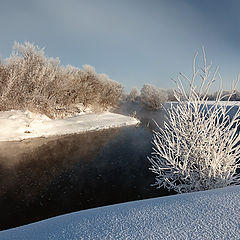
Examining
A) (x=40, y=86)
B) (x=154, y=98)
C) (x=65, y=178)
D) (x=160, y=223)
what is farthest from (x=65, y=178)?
(x=154, y=98)

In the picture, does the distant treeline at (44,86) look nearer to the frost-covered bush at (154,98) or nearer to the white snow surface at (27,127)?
the white snow surface at (27,127)

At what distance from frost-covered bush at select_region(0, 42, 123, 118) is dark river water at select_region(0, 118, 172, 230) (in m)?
8.16

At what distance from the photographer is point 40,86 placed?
20.3 metres

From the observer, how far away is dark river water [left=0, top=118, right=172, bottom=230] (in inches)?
200

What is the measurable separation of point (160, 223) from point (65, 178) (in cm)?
591

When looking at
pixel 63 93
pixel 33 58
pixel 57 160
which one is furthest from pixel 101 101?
pixel 57 160

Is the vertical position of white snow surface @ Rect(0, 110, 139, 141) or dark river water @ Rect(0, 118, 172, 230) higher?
white snow surface @ Rect(0, 110, 139, 141)

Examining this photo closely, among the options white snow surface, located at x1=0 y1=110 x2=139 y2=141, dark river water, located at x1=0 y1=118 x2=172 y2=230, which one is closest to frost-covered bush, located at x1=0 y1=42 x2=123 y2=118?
white snow surface, located at x1=0 y1=110 x2=139 y2=141

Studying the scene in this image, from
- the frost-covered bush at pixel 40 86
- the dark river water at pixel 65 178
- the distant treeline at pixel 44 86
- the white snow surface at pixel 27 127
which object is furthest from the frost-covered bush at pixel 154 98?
the dark river water at pixel 65 178

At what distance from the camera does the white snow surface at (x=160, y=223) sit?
5.28ft

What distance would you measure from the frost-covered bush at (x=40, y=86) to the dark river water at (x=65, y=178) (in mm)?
8156

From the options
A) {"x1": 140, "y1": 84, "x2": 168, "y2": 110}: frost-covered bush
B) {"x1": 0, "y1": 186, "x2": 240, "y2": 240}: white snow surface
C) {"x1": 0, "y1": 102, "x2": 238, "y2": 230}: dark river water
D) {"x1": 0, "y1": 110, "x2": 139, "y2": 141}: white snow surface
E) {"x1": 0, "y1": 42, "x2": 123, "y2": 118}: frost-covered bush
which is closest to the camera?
{"x1": 0, "y1": 186, "x2": 240, "y2": 240}: white snow surface

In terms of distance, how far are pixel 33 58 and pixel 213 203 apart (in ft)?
78.4

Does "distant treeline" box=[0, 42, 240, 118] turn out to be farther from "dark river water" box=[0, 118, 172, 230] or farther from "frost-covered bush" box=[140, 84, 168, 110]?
"frost-covered bush" box=[140, 84, 168, 110]
